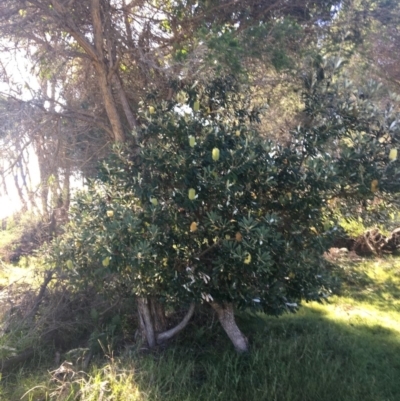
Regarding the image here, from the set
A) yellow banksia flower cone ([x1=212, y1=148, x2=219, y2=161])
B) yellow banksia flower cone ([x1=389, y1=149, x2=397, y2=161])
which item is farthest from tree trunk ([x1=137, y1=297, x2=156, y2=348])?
yellow banksia flower cone ([x1=389, y1=149, x2=397, y2=161])

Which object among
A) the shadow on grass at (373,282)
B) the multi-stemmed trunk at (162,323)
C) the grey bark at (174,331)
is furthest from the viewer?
the shadow on grass at (373,282)

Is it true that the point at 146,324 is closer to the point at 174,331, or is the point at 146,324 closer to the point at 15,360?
the point at 174,331

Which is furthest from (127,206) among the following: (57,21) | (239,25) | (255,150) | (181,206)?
(239,25)

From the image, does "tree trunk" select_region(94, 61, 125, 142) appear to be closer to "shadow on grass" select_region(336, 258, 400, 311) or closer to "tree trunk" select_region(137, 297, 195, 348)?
"tree trunk" select_region(137, 297, 195, 348)

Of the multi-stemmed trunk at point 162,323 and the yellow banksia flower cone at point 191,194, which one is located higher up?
the yellow banksia flower cone at point 191,194

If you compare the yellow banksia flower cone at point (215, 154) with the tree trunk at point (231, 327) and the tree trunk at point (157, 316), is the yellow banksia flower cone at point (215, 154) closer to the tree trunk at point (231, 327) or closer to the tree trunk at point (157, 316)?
the tree trunk at point (231, 327)

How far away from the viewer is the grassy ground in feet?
14.3

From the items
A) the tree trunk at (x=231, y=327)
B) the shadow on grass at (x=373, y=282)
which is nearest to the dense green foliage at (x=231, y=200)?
the tree trunk at (x=231, y=327)

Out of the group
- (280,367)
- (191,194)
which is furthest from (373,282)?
(191,194)

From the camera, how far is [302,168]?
4.50 m

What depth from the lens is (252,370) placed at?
4766 mm

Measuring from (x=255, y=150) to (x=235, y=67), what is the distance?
4.59 ft

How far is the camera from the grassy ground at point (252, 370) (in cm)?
437

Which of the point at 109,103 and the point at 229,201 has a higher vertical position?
the point at 109,103
